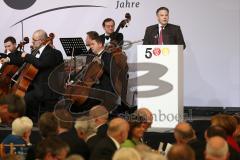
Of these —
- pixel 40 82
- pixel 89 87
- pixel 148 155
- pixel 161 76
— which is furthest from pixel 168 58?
pixel 148 155

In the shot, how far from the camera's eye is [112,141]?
6.14 meters

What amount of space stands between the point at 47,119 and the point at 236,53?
19.9 feet

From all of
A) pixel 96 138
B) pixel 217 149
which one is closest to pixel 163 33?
pixel 96 138

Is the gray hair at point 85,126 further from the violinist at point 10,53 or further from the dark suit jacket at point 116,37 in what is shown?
the violinist at point 10,53

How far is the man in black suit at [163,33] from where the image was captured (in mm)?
10586

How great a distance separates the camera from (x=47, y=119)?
6.55 meters

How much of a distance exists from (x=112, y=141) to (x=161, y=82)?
311cm

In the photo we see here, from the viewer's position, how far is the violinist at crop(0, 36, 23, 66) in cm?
1129

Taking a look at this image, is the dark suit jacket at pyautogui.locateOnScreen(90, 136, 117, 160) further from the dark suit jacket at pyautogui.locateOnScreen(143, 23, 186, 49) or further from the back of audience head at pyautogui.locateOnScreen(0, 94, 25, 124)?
the dark suit jacket at pyautogui.locateOnScreen(143, 23, 186, 49)

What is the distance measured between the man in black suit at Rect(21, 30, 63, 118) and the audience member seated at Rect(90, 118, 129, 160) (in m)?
4.56

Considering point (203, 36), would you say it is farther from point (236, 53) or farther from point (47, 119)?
point (47, 119)

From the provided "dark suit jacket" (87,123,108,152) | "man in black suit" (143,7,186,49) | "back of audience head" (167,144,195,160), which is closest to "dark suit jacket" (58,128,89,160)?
"dark suit jacket" (87,123,108,152)

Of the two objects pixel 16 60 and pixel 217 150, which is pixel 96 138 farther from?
pixel 16 60

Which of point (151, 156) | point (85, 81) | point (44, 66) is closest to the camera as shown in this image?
point (151, 156)
